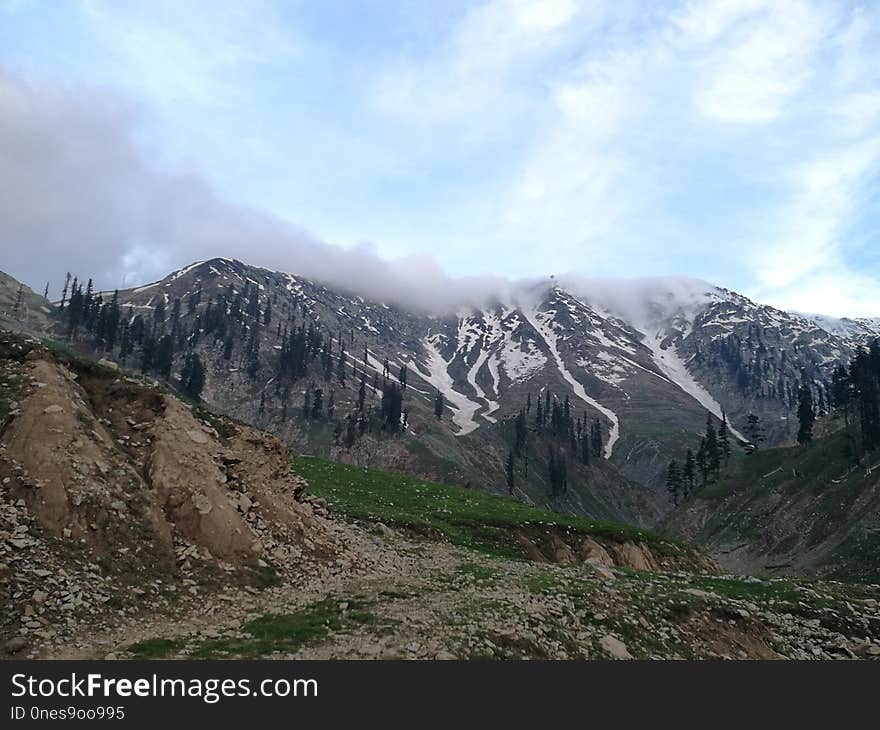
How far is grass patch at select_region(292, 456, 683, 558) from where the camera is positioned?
34969mm

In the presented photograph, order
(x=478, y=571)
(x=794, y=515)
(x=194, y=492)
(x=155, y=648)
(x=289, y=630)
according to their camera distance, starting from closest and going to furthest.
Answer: (x=155, y=648) → (x=289, y=630) → (x=194, y=492) → (x=478, y=571) → (x=794, y=515)

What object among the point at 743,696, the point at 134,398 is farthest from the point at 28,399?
the point at 743,696

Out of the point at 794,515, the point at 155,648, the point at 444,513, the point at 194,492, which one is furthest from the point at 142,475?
the point at 794,515

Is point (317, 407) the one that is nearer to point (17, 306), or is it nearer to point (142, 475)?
point (17, 306)

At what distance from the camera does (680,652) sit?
17.9m

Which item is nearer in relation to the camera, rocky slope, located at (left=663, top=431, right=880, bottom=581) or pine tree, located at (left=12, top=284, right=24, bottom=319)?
rocky slope, located at (left=663, top=431, right=880, bottom=581)

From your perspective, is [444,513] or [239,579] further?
[444,513]

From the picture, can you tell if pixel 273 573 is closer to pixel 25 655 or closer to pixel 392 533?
pixel 25 655

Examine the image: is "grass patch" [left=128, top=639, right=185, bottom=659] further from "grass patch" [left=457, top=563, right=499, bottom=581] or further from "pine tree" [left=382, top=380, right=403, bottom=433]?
"pine tree" [left=382, top=380, right=403, bottom=433]

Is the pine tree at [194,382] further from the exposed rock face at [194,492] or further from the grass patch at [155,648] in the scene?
the grass patch at [155,648]

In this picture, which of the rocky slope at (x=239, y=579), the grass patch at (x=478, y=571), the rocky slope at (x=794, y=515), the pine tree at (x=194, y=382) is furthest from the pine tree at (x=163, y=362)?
the grass patch at (x=478, y=571)

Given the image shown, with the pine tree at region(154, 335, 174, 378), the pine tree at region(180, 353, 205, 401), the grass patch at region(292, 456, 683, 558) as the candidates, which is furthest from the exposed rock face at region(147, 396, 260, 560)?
the pine tree at region(180, 353, 205, 401)

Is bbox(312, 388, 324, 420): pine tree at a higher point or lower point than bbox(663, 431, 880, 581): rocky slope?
higher

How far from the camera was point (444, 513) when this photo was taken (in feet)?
130
